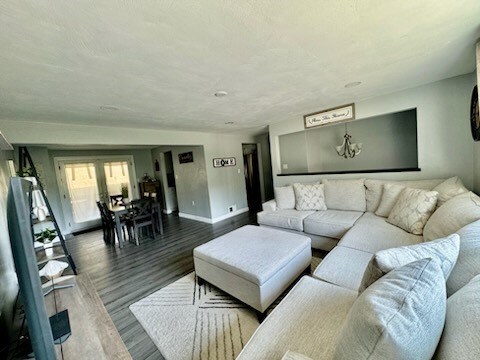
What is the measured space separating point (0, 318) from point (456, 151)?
4808mm

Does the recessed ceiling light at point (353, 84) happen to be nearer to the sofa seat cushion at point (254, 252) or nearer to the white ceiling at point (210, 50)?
the white ceiling at point (210, 50)

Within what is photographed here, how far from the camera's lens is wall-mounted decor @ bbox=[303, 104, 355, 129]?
351 centimetres

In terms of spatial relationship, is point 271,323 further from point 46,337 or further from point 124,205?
point 124,205

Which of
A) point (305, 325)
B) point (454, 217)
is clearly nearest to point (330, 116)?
point (454, 217)

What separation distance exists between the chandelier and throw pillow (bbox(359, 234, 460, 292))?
9.97ft

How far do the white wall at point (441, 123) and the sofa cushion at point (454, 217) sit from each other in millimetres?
1287

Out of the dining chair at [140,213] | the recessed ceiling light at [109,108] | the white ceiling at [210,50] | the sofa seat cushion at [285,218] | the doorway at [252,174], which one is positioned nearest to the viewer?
the white ceiling at [210,50]

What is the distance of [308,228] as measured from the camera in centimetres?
299

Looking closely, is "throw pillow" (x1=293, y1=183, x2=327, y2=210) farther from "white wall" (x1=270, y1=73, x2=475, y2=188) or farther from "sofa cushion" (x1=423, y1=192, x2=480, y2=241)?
"sofa cushion" (x1=423, y1=192, x2=480, y2=241)

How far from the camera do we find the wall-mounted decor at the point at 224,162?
5.26 m

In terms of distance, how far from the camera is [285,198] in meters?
3.69

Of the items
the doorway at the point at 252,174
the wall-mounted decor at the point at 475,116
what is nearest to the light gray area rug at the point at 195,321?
the wall-mounted decor at the point at 475,116

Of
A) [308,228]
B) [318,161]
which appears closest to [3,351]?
[308,228]

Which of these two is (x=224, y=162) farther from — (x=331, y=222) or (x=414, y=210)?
(x=414, y=210)
